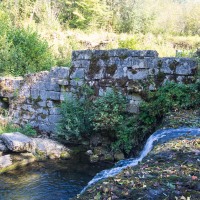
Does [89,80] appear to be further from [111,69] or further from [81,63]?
[111,69]

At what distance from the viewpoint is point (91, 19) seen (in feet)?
61.2

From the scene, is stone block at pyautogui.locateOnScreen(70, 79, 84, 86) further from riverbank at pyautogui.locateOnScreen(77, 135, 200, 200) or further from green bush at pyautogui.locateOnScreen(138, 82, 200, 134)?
riverbank at pyautogui.locateOnScreen(77, 135, 200, 200)

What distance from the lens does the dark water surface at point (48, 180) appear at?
516cm

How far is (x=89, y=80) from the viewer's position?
7391 mm

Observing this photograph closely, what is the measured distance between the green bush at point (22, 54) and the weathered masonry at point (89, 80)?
1.12 meters

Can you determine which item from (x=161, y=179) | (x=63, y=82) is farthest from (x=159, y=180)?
(x=63, y=82)

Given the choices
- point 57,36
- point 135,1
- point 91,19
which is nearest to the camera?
point 57,36

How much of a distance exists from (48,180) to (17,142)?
1.45m

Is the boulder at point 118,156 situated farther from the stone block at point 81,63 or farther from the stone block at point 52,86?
the stone block at point 52,86

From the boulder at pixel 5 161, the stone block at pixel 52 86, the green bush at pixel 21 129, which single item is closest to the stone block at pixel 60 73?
the stone block at pixel 52 86

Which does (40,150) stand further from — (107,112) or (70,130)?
(107,112)

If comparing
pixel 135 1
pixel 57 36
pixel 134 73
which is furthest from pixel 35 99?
pixel 135 1

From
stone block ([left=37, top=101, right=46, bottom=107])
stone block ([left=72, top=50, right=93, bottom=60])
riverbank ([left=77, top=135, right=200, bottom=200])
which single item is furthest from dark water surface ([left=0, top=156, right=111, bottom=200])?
stone block ([left=72, top=50, right=93, bottom=60])

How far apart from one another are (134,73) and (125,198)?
4586mm
